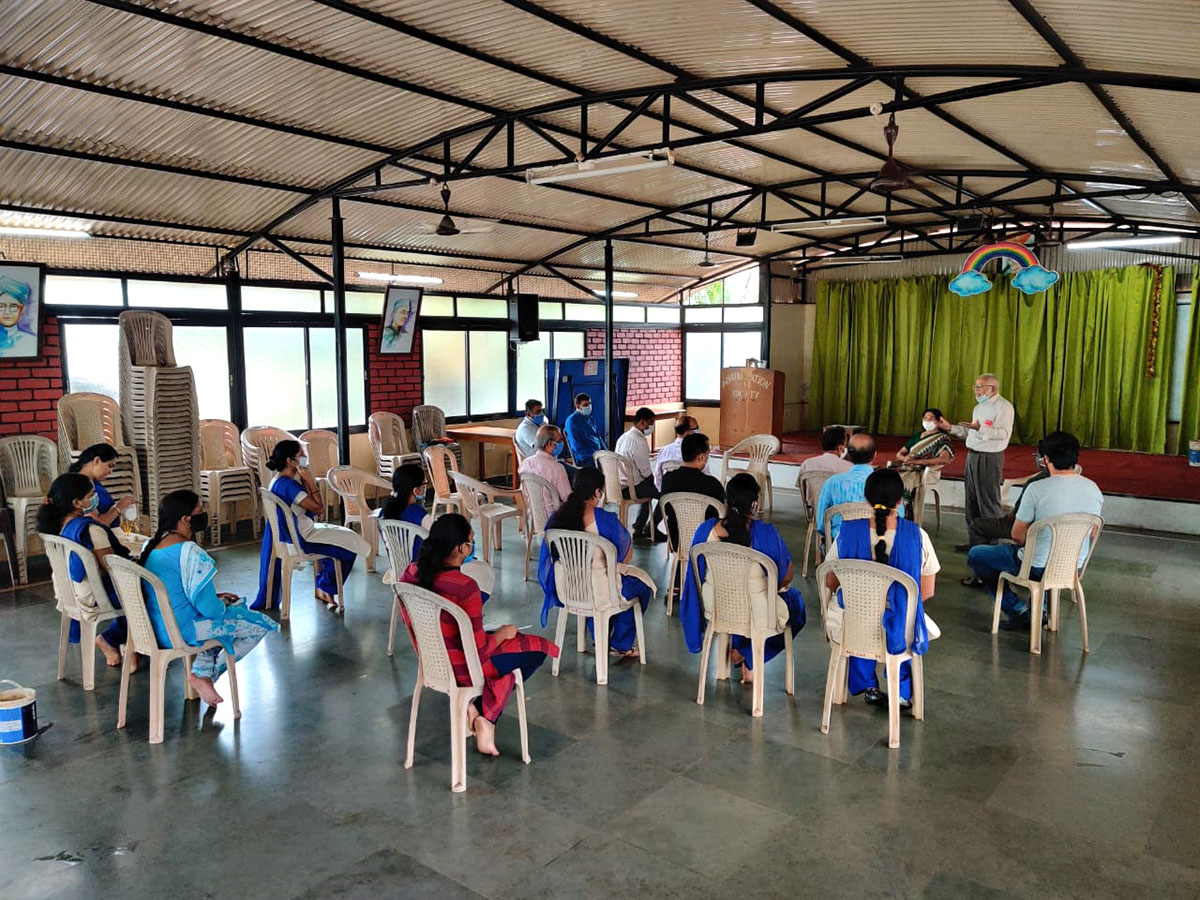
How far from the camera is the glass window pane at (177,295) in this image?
8.55 metres

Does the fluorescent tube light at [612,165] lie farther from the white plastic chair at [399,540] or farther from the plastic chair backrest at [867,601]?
the plastic chair backrest at [867,601]

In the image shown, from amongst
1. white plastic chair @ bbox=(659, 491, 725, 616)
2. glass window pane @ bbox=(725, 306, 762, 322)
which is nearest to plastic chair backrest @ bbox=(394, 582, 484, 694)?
white plastic chair @ bbox=(659, 491, 725, 616)

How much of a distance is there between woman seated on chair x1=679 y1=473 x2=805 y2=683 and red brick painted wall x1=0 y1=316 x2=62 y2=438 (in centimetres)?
632

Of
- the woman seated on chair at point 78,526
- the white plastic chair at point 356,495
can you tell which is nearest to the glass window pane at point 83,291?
the white plastic chair at point 356,495

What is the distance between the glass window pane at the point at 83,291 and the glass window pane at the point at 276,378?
142 centimetres

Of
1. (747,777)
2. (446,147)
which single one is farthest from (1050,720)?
(446,147)

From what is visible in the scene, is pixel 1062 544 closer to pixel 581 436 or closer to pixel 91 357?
pixel 581 436

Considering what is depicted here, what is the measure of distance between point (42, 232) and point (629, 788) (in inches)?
272

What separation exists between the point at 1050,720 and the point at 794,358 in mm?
12171

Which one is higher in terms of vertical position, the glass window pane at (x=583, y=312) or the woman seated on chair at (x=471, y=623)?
the glass window pane at (x=583, y=312)

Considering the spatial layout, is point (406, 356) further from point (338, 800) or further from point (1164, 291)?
point (1164, 291)

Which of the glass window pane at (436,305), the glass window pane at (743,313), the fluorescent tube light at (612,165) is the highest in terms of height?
the fluorescent tube light at (612,165)

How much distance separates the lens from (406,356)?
36.7 ft

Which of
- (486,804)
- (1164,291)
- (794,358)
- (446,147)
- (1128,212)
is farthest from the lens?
(794,358)
